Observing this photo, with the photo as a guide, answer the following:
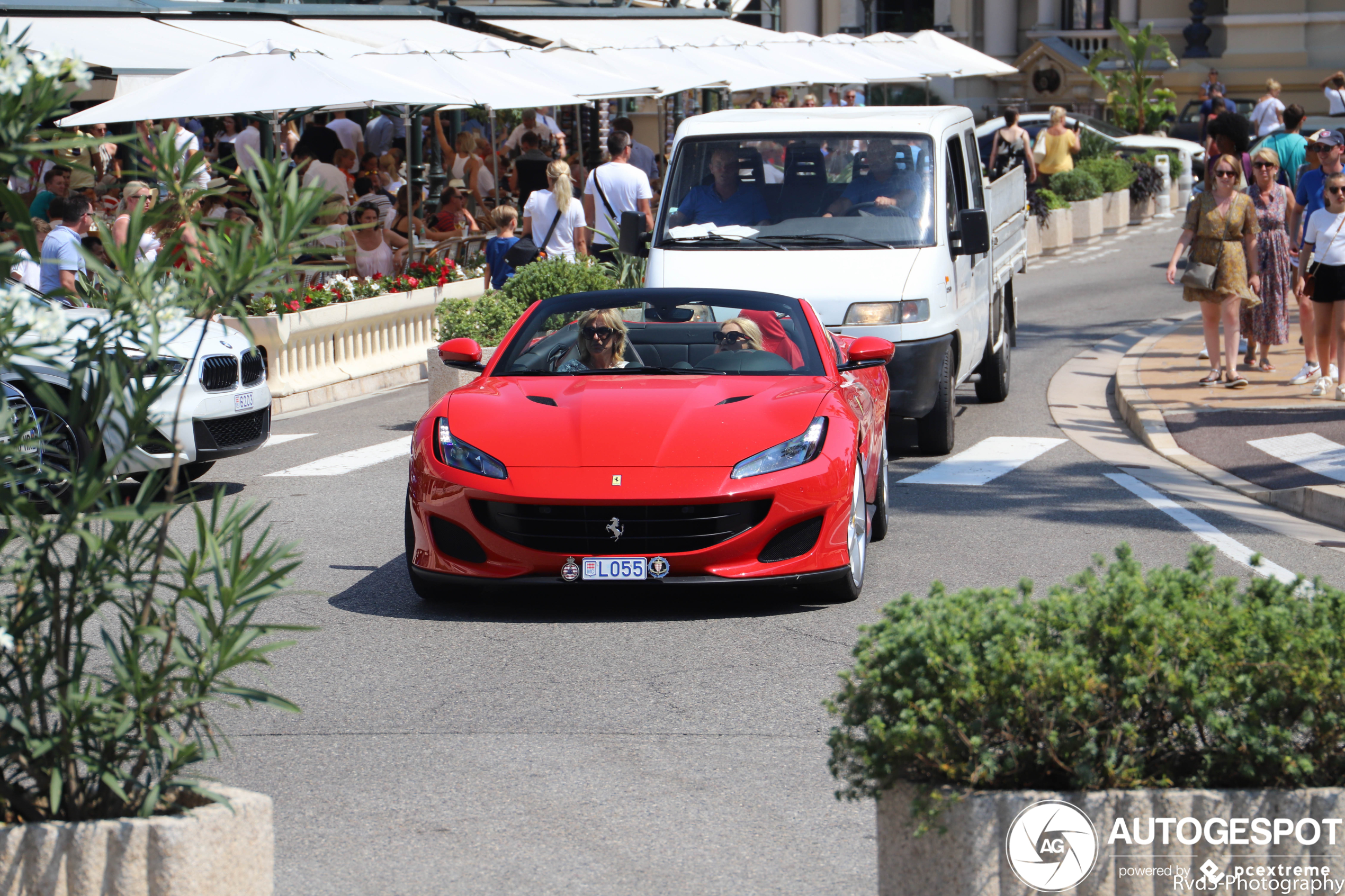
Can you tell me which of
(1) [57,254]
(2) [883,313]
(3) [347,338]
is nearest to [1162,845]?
(2) [883,313]

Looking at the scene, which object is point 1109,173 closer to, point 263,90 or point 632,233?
point 263,90

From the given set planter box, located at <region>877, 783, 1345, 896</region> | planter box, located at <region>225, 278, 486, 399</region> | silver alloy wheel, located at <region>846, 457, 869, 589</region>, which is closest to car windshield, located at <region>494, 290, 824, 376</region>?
silver alloy wheel, located at <region>846, 457, 869, 589</region>

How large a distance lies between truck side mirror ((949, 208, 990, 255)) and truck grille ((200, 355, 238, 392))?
4.90 m

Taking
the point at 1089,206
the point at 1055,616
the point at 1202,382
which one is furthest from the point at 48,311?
the point at 1089,206

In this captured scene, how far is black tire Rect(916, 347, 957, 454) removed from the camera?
11.6 m

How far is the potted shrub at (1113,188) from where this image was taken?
2884 centimetres

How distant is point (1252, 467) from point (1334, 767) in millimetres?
8113

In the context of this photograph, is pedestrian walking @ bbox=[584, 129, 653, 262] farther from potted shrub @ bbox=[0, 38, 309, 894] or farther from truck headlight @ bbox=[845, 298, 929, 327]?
potted shrub @ bbox=[0, 38, 309, 894]

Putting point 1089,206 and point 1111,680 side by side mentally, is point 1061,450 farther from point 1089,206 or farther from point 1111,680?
point 1089,206

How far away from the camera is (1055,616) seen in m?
3.68

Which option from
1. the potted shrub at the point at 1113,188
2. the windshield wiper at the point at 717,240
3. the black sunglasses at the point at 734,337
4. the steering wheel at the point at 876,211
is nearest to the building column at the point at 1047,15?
the potted shrub at the point at 1113,188

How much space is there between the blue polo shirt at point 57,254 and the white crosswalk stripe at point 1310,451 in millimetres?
8020

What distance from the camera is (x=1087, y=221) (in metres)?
28.0

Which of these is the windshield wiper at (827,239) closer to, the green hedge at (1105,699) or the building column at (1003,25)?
the green hedge at (1105,699)
